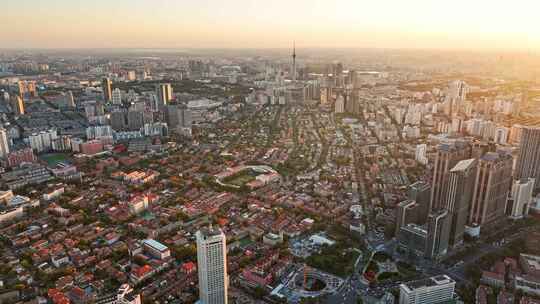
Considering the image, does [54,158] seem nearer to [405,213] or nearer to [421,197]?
[405,213]

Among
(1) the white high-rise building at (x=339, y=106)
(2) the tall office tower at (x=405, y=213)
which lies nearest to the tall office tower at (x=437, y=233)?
(2) the tall office tower at (x=405, y=213)

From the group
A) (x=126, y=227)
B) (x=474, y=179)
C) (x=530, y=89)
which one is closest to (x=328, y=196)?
(x=474, y=179)

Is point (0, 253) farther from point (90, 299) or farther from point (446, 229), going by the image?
point (446, 229)

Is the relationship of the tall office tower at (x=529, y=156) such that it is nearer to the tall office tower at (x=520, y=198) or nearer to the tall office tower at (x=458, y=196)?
the tall office tower at (x=520, y=198)

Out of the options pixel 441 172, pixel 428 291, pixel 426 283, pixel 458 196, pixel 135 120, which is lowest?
pixel 428 291

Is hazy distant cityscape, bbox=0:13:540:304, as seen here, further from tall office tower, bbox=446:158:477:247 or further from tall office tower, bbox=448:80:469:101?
tall office tower, bbox=448:80:469:101

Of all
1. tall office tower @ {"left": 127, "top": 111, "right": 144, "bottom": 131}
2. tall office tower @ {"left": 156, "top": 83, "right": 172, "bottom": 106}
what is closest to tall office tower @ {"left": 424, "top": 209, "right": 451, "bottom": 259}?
tall office tower @ {"left": 127, "top": 111, "right": 144, "bottom": 131}

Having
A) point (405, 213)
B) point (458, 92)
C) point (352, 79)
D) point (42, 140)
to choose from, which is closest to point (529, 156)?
point (405, 213)
